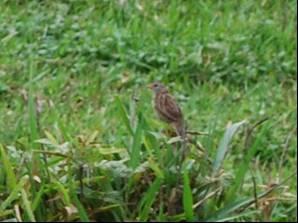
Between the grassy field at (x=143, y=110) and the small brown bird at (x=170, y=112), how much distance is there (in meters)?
0.04

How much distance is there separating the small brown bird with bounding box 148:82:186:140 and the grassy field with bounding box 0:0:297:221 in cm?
4

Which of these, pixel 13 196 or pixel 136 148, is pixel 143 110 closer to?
pixel 136 148

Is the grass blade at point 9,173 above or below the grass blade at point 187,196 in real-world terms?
above

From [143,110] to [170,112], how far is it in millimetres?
251

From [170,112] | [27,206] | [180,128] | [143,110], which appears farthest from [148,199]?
[143,110]

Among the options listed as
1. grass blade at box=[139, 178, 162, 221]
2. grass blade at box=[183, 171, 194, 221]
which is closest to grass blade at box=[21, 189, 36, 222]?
grass blade at box=[139, 178, 162, 221]

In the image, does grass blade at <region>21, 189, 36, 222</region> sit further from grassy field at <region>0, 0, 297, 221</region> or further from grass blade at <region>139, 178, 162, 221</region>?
grass blade at <region>139, 178, 162, 221</region>

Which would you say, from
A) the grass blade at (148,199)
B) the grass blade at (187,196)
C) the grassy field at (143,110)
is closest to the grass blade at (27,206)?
the grassy field at (143,110)

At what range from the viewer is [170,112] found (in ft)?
11.4

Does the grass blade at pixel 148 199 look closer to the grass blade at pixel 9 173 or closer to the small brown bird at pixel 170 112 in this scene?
the small brown bird at pixel 170 112

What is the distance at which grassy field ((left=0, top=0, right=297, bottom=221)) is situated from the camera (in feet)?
10.0

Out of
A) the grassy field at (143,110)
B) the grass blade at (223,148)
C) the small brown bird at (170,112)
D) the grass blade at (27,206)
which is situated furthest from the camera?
the small brown bird at (170,112)

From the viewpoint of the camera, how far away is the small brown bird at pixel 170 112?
3.39m

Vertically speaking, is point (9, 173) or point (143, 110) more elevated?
point (9, 173)
